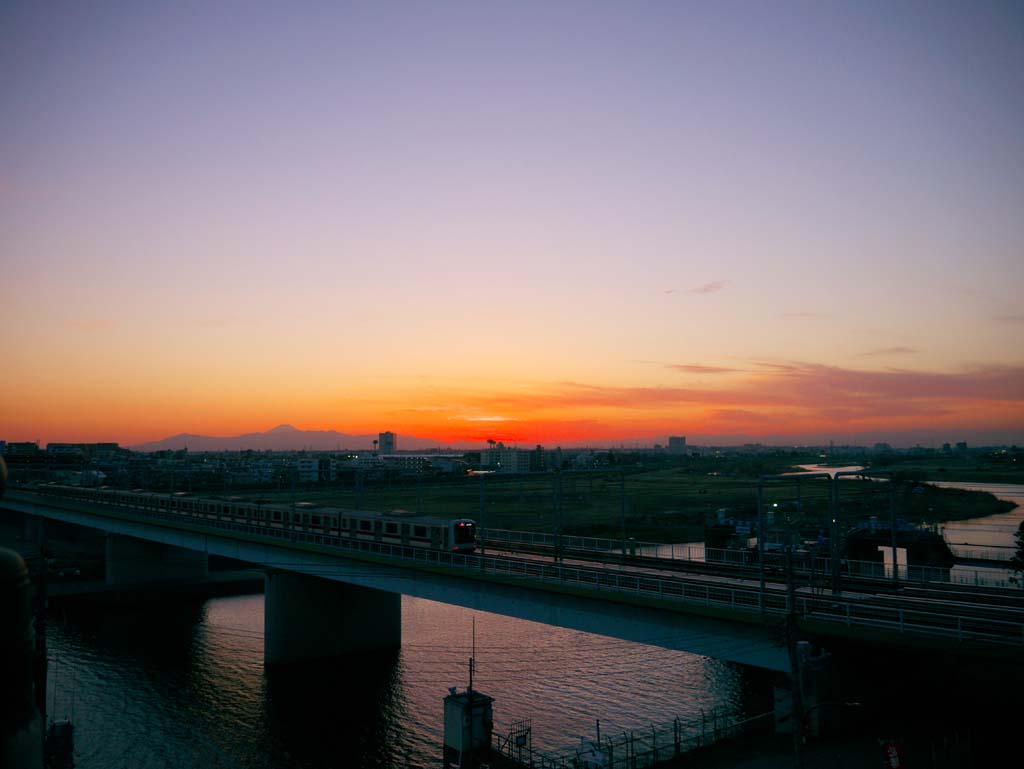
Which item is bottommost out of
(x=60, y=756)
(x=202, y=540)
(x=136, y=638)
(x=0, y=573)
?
(x=136, y=638)

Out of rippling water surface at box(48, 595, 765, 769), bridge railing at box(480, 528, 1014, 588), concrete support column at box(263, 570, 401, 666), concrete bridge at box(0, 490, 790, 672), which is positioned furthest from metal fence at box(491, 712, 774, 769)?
concrete support column at box(263, 570, 401, 666)

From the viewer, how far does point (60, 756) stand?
32250mm

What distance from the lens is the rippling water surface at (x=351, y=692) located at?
40125mm

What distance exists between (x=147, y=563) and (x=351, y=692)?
49580 millimetres

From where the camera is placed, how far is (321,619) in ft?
187

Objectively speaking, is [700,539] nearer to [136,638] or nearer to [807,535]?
[807,535]

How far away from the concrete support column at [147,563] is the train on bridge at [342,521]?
16.2 feet

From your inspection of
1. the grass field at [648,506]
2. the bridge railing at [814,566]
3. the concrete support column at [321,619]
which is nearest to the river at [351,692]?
the concrete support column at [321,619]

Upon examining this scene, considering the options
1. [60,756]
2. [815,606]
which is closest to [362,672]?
[60,756]

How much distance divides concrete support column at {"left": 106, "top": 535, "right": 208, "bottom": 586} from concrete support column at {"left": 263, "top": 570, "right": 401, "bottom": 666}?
33424 millimetres

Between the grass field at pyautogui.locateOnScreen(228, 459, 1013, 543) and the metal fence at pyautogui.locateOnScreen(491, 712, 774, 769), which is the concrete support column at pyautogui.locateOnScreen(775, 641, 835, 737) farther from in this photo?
the grass field at pyautogui.locateOnScreen(228, 459, 1013, 543)

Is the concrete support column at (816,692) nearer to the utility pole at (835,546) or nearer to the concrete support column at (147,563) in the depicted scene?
the utility pole at (835,546)

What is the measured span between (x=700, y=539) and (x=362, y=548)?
71148 millimetres

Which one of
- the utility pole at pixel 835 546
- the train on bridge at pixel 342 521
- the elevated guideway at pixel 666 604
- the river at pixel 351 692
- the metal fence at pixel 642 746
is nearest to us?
the elevated guideway at pixel 666 604
